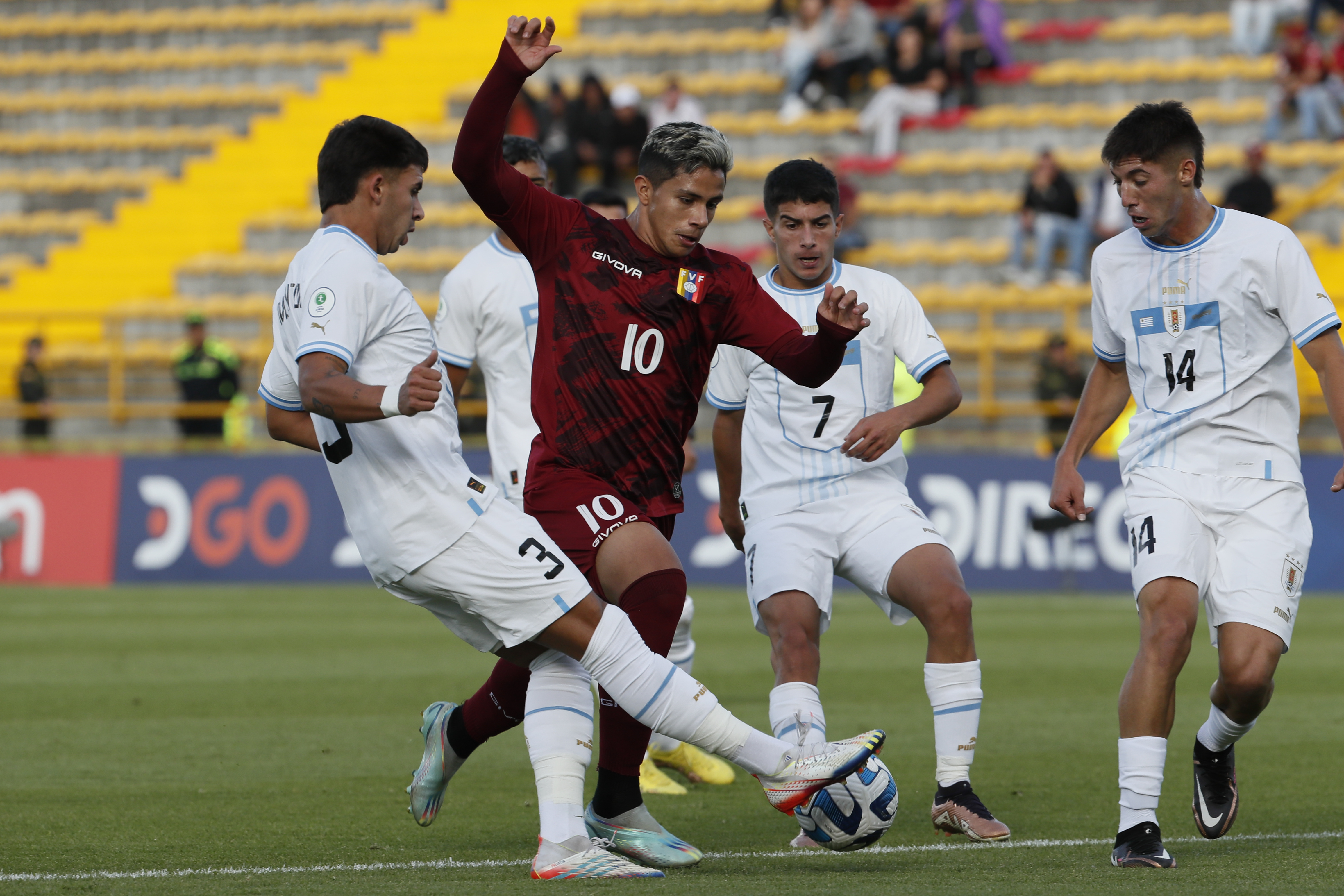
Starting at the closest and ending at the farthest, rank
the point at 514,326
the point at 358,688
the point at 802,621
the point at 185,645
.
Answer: the point at 802,621
the point at 514,326
the point at 358,688
the point at 185,645

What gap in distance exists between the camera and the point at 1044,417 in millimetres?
18922

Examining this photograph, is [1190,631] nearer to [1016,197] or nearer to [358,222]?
[358,222]

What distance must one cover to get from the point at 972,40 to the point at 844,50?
1.62m

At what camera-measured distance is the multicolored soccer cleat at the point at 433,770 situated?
610cm

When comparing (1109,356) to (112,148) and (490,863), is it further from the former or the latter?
(112,148)

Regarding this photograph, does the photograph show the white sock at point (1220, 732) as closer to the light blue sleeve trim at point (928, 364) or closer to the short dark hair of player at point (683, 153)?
the light blue sleeve trim at point (928, 364)

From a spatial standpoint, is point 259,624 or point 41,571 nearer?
point 259,624

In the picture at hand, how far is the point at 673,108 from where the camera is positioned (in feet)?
73.8

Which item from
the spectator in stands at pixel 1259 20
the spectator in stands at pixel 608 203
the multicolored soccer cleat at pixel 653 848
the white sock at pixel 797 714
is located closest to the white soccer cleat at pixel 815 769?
the multicolored soccer cleat at pixel 653 848

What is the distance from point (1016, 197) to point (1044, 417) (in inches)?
154

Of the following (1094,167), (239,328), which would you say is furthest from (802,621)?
(239,328)

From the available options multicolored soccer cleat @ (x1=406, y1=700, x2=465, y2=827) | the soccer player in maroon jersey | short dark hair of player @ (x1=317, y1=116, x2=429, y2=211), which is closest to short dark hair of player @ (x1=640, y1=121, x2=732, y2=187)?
the soccer player in maroon jersey

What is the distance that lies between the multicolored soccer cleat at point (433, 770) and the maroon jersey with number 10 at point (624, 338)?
103 cm

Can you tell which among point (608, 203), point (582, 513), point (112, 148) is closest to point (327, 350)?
point (582, 513)
